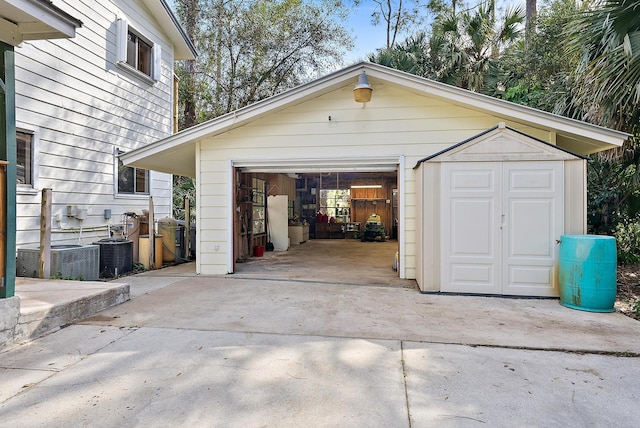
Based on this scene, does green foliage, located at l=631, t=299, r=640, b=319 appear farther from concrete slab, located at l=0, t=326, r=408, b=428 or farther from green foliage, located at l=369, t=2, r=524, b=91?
green foliage, located at l=369, t=2, r=524, b=91

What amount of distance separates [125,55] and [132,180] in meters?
2.62

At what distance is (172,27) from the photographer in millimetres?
8844

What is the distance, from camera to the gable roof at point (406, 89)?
5125mm

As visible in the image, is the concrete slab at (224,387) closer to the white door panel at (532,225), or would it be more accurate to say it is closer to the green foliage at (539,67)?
the white door panel at (532,225)

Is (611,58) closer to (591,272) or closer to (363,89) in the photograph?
(591,272)

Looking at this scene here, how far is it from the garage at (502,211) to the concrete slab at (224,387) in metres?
2.34

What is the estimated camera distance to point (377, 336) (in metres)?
3.34

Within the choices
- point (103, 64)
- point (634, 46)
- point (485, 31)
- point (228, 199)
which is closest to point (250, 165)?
point (228, 199)

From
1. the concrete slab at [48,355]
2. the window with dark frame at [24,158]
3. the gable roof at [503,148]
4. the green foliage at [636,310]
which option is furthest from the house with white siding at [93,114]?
the green foliage at [636,310]

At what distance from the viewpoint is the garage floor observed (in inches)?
239

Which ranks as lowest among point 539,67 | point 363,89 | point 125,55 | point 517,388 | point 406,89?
point 517,388

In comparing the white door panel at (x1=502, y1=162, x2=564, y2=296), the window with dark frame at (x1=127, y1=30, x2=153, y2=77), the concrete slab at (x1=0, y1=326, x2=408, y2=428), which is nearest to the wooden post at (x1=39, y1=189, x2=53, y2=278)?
the concrete slab at (x1=0, y1=326, x2=408, y2=428)

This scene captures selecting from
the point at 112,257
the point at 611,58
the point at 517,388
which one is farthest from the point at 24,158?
the point at 611,58

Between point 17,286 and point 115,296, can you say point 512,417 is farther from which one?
point 17,286
